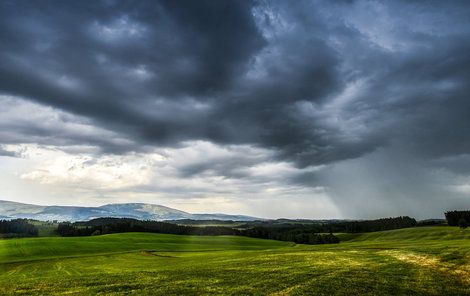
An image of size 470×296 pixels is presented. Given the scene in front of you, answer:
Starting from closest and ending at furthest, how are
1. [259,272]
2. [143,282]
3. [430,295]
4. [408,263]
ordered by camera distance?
[430,295], [143,282], [259,272], [408,263]

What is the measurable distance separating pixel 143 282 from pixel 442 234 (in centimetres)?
13115

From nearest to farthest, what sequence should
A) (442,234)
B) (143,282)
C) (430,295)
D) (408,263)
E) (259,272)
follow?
(430,295)
(143,282)
(259,272)
(408,263)
(442,234)

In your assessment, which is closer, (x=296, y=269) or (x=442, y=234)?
(x=296, y=269)

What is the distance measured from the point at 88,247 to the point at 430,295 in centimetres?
11570

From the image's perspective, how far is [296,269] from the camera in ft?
140

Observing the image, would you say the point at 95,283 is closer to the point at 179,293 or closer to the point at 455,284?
the point at 179,293

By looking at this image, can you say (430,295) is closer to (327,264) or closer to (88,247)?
(327,264)

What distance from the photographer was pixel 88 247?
12088 centimetres

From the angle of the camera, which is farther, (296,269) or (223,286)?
(296,269)

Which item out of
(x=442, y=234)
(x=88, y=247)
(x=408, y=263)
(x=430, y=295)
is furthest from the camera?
(x=442, y=234)

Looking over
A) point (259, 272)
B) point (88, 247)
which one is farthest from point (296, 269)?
point (88, 247)

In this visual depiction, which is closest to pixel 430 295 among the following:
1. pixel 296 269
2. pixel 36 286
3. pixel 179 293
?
pixel 296 269

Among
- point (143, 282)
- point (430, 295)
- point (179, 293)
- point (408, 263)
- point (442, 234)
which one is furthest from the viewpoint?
point (442, 234)

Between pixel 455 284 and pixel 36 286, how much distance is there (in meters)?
41.1
